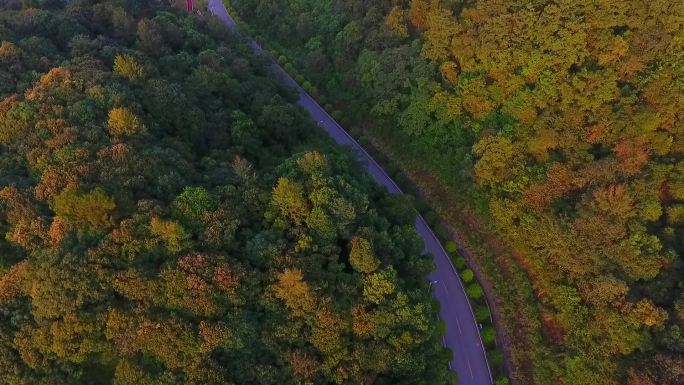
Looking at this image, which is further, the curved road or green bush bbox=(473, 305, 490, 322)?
green bush bbox=(473, 305, 490, 322)

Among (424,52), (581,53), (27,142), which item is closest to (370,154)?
(424,52)

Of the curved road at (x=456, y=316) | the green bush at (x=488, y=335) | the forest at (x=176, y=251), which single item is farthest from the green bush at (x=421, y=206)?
the green bush at (x=488, y=335)

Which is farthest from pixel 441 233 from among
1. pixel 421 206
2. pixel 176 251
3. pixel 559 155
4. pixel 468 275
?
pixel 176 251

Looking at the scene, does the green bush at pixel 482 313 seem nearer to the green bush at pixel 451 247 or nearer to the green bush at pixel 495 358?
the green bush at pixel 495 358

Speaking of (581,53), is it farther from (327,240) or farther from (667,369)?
(327,240)

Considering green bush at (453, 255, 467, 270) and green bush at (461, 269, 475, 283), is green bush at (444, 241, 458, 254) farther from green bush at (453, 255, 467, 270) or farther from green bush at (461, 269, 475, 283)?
green bush at (461, 269, 475, 283)

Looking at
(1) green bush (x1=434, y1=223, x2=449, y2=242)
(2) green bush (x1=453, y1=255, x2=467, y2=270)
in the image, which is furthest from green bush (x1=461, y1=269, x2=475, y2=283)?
(1) green bush (x1=434, y1=223, x2=449, y2=242)

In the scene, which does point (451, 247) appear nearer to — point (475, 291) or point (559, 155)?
point (475, 291)
